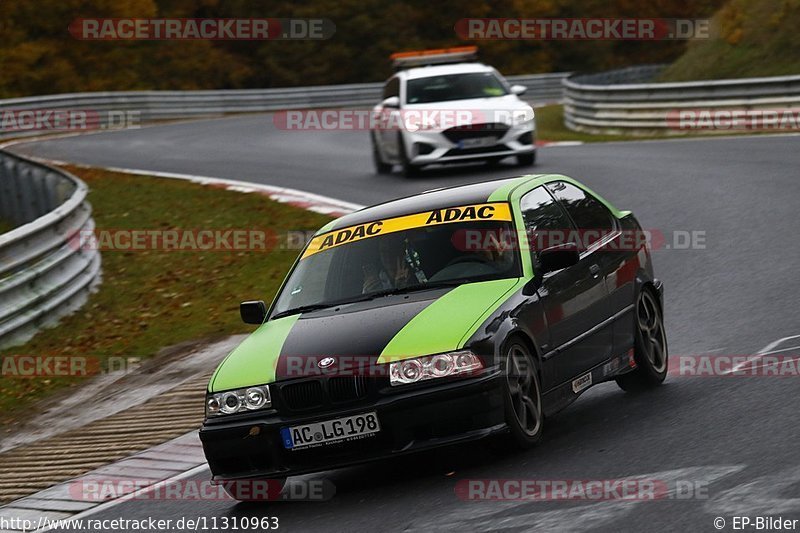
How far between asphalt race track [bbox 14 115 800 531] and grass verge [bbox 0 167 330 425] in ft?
5.91

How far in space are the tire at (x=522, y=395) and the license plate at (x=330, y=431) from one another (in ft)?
2.29

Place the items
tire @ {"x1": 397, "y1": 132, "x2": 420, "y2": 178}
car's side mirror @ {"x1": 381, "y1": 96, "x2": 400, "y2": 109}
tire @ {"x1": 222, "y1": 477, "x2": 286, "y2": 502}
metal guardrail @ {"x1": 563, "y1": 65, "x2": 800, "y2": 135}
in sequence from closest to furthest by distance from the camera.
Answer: tire @ {"x1": 222, "y1": 477, "x2": 286, "y2": 502}
tire @ {"x1": 397, "y1": 132, "x2": 420, "y2": 178}
car's side mirror @ {"x1": 381, "y1": 96, "x2": 400, "y2": 109}
metal guardrail @ {"x1": 563, "y1": 65, "x2": 800, "y2": 135}

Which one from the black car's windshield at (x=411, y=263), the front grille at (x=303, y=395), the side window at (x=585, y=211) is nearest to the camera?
the front grille at (x=303, y=395)

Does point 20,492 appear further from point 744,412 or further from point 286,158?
point 286,158

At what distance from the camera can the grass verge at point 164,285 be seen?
13195 millimetres

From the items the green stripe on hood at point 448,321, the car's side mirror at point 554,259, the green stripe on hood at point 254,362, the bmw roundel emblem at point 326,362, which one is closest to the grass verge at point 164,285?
the green stripe on hood at point 254,362

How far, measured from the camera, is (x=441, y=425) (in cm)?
729

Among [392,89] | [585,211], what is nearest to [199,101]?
[392,89]

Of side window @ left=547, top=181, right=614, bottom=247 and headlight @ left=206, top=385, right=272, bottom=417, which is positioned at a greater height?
side window @ left=547, top=181, right=614, bottom=247

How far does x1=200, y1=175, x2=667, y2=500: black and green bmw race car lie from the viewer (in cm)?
733

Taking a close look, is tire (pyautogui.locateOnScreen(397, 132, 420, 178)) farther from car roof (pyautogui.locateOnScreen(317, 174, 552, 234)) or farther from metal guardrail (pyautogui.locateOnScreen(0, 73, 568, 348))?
car roof (pyautogui.locateOnScreen(317, 174, 552, 234))

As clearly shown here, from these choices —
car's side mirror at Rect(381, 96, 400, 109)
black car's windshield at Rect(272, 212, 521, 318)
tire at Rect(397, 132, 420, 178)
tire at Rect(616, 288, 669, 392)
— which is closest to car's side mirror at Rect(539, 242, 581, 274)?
black car's windshield at Rect(272, 212, 521, 318)

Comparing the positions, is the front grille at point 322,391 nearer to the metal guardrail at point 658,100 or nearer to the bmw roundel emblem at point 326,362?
the bmw roundel emblem at point 326,362

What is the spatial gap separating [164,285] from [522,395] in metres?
8.72
